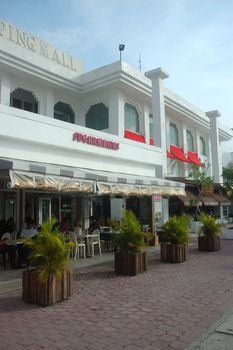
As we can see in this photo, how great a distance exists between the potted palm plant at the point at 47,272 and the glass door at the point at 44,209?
8.98m

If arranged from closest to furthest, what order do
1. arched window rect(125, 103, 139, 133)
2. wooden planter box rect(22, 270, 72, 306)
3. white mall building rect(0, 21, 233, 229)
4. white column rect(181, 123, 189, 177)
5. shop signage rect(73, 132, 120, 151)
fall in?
1. wooden planter box rect(22, 270, 72, 306)
2. white mall building rect(0, 21, 233, 229)
3. shop signage rect(73, 132, 120, 151)
4. arched window rect(125, 103, 139, 133)
5. white column rect(181, 123, 189, 177)

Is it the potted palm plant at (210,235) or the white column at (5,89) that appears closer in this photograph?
the potted palm plant at (210,235)

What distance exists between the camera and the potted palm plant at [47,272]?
601 centimetres

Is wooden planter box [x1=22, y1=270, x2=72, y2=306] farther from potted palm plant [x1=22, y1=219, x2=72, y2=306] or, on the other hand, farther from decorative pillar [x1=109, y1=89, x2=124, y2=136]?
decorative pillar [x1=109, y1=89, x2=124, y2=136]

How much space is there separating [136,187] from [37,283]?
733cm

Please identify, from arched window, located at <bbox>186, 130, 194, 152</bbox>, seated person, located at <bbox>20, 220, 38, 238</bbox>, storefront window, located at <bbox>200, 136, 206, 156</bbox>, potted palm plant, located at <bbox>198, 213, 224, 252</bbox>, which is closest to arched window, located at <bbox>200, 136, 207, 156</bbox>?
storefront window, located at <bbox>200, 136, 206, 156</bbox>

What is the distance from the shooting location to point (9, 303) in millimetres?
6270

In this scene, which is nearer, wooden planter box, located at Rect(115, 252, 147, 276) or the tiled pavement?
the tiled pavement

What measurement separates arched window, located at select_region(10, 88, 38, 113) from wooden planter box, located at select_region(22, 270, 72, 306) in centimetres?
1452

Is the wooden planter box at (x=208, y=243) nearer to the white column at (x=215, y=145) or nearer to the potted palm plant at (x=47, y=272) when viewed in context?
the potted palm plant at (x=47, y=272)

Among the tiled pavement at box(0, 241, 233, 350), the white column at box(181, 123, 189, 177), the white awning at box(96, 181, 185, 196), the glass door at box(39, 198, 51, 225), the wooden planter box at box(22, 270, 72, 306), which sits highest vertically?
the white column at box(181, 123, 189, 177)

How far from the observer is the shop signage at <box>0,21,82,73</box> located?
17.5m

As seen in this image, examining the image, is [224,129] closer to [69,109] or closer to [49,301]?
[69,109]

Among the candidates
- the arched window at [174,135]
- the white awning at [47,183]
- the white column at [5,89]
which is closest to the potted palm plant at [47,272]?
the white awning at [47,183]
